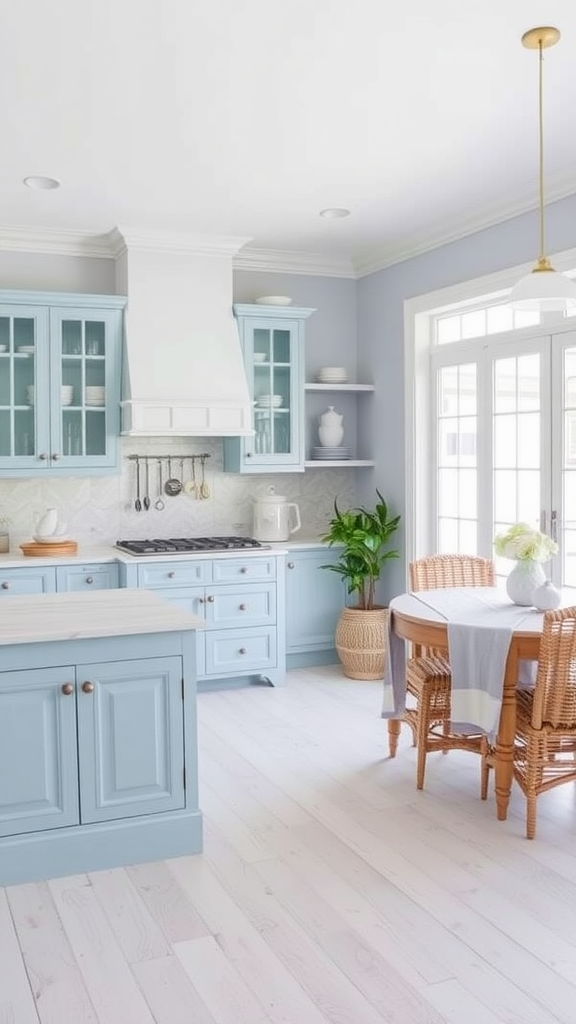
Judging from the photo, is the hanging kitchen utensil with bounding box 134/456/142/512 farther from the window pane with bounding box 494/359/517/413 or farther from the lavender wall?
the window pane with bounding box 494/359/517/413

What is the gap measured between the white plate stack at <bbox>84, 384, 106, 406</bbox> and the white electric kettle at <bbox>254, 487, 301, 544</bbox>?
119cm

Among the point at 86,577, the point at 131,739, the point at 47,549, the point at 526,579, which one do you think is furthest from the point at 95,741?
the point at 47,549

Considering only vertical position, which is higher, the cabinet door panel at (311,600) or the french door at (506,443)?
the french door at (506,443)

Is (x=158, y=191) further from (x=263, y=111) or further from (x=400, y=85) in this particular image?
(x=400, y=85)

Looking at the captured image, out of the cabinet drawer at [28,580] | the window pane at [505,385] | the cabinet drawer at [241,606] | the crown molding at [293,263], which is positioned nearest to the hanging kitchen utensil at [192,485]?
the cabinet drawer at [241,606]

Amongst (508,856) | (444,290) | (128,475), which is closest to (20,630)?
(508,856)

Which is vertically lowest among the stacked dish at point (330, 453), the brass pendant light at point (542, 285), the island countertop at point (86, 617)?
the island countertop at point (86, 617)

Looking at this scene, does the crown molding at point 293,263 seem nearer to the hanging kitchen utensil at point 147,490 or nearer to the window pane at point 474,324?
the window pane at point 474,324

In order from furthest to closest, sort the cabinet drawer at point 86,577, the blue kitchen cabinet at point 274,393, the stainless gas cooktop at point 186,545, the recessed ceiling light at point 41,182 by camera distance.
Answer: the blue kitchen cabinet at point 274,393 < the stainless gas cooktop at point 186,545 < the cabinet drawer at point 86,577 < the recessed ceiling light at point 41,182

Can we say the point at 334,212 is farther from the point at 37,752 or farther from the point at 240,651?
the point at 37,752

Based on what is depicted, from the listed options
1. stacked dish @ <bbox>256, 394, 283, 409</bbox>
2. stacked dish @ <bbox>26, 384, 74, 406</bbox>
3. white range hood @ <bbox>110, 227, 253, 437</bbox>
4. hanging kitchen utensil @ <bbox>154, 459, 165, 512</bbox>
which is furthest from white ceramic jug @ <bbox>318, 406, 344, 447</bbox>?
stacked dish @ <bbox>26, 384, 74, 406</bbox>

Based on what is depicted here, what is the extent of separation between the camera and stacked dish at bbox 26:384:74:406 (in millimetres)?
5352

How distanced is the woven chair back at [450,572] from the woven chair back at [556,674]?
1178 mm

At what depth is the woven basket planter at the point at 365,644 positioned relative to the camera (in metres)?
5.68
